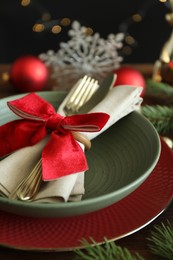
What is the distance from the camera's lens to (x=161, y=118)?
68cm

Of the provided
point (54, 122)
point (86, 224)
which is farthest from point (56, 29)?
point (86, 224)

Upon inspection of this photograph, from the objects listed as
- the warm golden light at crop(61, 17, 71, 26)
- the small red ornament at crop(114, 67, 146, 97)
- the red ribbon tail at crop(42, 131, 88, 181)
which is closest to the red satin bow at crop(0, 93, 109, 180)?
the red ribbon tail at crop(42, 131, 88, 181)

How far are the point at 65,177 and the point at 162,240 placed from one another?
13cm

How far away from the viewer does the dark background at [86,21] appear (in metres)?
1.17

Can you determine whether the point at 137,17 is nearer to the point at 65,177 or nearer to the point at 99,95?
the point at 99,95

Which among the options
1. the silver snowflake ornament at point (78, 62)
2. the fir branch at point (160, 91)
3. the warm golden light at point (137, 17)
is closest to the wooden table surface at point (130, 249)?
the fir branch at point (160, 91)

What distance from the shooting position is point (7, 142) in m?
0.53

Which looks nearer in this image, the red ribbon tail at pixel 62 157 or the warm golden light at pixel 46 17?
the red ribbon tail at pixel 62 157

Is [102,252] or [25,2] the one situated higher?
[25,2]

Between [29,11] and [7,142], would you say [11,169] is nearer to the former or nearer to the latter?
[7,142]

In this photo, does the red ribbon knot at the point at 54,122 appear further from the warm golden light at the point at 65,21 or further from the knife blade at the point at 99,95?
the warm golden light at the point at 65,21

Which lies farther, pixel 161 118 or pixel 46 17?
pixel 46 17

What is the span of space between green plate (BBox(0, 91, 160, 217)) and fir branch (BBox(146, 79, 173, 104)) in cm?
20

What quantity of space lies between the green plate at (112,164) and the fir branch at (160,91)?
0.66 feet
